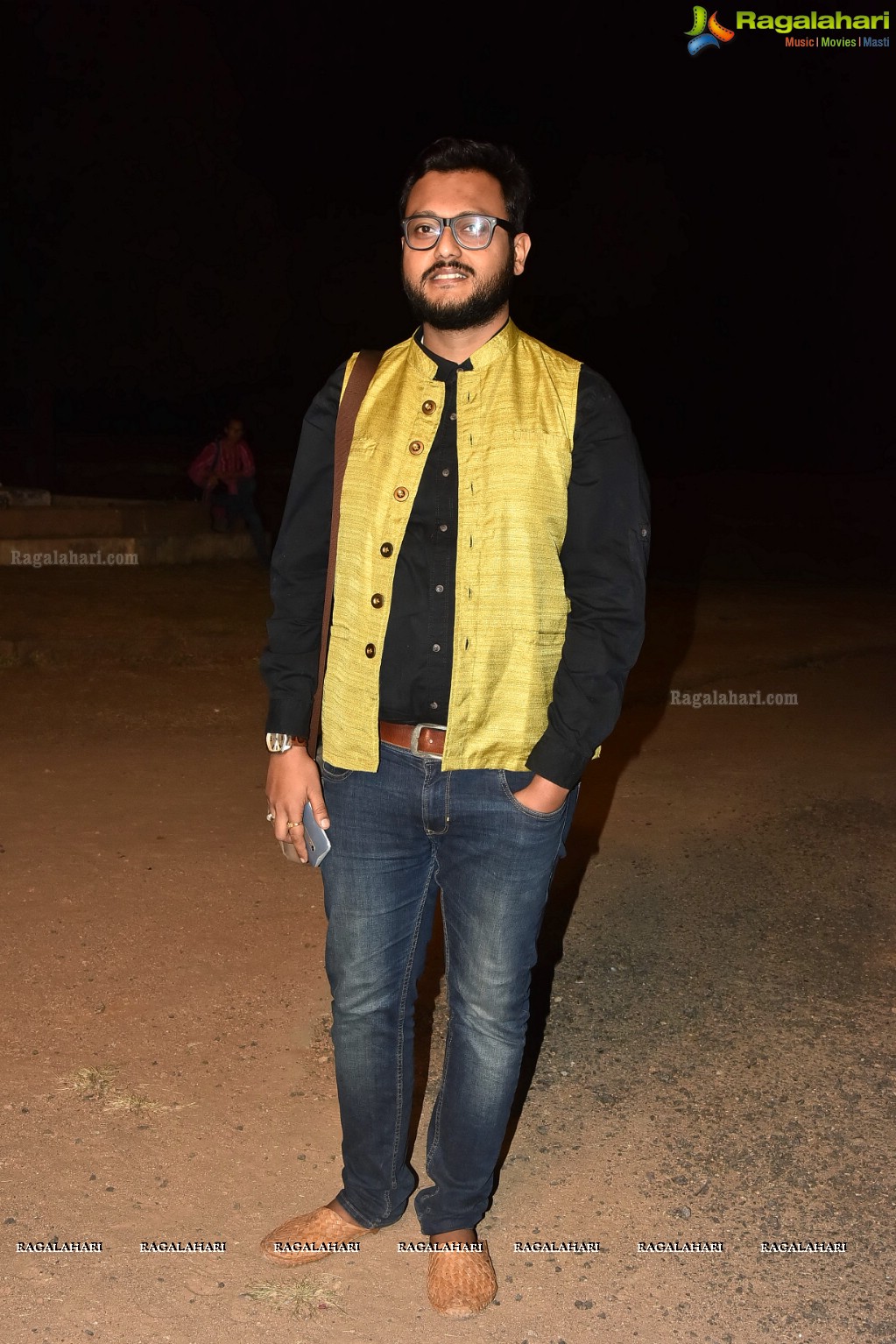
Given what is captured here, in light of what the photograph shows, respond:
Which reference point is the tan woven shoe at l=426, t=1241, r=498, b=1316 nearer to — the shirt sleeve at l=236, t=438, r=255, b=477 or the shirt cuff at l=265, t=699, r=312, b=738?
A: the shirt cuff at l=265, t=699, r=312, b=738

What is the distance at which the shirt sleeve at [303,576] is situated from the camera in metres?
2.76

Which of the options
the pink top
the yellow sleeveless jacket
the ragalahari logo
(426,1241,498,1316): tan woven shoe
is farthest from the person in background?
the ragalahari logo

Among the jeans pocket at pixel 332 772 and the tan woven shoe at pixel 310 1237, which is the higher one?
the jeans pocket at pixel 332 772

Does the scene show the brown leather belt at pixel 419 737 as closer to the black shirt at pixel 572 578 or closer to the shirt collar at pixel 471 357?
the black shirt at pixel 572 578

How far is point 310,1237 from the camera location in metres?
2.99

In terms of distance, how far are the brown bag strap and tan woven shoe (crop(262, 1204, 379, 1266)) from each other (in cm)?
107

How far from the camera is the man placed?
2.61 metres

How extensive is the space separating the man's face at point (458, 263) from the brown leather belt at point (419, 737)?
0.79 meters

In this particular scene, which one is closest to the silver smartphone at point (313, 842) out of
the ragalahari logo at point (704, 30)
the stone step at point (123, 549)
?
the stone step at point (123, 549)

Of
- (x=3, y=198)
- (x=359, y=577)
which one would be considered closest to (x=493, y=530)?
(x=359, y=577)

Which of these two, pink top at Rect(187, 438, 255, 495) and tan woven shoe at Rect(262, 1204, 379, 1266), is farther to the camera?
pink top at Rect(187, 438, 255, 495)

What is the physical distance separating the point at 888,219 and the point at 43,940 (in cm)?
4283

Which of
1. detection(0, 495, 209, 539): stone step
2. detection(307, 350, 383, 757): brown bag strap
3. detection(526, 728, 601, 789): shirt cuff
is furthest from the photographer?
detection(0, 495, 209, 539): stone step

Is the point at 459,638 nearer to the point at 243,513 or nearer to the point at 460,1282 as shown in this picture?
the point at 460,1282
